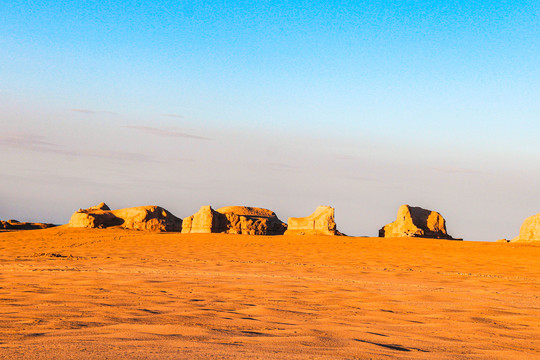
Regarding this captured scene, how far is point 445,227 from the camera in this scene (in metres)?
26.0

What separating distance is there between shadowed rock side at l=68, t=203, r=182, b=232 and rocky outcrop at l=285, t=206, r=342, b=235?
7.19 m

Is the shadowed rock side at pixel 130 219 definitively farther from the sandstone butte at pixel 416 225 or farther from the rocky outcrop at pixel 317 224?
the sandstone butte at pixel 416 225

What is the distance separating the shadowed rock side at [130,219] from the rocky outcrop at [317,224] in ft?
23.6

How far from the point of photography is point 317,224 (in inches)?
1010

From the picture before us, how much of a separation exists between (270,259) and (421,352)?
10396mm

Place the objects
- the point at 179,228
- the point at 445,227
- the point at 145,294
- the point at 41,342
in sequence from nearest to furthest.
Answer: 1. the point at 41,342
2. the point at 145,294
3. the point at 445,227
4. the point at 179,228

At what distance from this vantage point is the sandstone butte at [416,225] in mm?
24953

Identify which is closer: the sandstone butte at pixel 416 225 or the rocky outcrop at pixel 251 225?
the sandstone butte at pixel 416 225

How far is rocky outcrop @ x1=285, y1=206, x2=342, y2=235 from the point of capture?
82.7 ft

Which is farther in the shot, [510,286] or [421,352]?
[510,286]

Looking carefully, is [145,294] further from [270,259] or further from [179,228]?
[179,228]

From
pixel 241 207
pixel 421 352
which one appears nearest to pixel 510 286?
pixel 421 352

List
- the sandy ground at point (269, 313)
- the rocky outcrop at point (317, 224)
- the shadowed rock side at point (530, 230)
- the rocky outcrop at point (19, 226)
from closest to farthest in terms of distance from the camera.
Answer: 1. the sandy ground at point (269, 313)
2. the shadowed rock side at point (530, 230)
3. the rocky outcrop at point (317, 224)
4. the rocky outcrop at point (19, 226)

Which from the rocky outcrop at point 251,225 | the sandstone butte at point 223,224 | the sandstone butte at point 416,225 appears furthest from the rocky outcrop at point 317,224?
the sandstone butte at point 416,225
